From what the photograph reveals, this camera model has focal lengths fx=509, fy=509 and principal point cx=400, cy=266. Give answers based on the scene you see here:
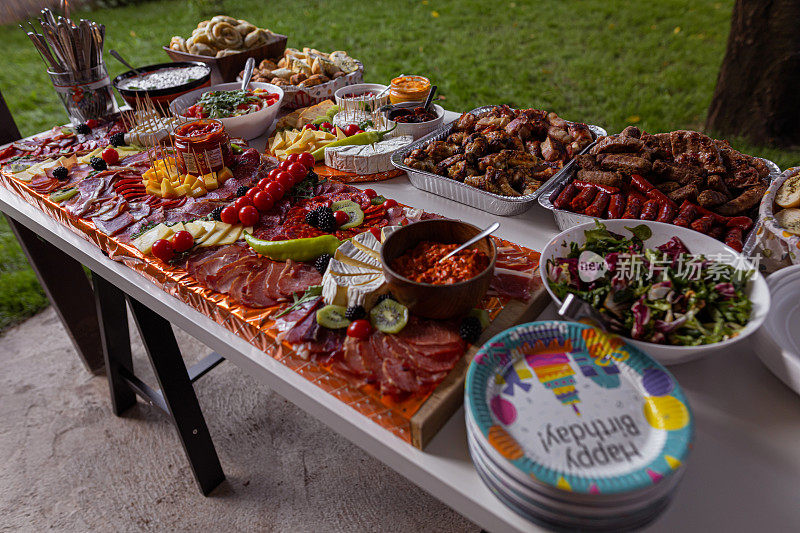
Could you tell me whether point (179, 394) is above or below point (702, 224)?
below

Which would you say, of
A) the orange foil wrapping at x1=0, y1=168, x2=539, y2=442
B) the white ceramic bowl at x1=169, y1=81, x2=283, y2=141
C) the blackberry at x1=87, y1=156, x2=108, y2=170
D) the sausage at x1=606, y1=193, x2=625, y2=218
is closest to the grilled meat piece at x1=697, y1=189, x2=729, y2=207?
the sausage at x1=606, y1=193, x2=625, y2=218

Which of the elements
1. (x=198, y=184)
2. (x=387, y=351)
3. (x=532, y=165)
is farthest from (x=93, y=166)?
(x=532, y=165)

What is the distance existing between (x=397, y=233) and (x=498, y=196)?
1.96 ft

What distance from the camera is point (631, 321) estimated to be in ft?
4.19

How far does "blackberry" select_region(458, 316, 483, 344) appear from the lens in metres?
1.36

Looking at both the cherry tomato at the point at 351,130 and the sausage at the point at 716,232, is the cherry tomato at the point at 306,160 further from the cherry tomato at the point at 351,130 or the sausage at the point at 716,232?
the sausage at the point at 716,232

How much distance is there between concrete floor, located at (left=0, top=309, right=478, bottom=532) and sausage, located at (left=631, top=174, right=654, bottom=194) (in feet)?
5.26

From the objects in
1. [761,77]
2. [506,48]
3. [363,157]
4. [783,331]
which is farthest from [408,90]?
[506,48]

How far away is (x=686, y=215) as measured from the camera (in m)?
1.69

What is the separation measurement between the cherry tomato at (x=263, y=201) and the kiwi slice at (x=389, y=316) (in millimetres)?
747

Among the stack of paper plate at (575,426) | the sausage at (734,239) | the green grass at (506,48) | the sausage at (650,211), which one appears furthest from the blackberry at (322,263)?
the green grass at (506,48)

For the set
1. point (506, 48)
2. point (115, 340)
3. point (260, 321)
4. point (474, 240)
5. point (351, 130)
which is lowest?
point (115, 340)

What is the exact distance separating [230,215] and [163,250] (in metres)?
0.27

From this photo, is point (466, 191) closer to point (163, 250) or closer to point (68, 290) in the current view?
point (163, 250)
